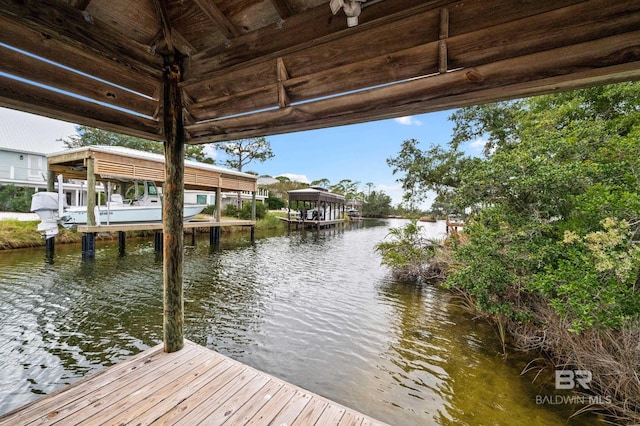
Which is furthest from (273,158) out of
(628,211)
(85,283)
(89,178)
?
(628,211)

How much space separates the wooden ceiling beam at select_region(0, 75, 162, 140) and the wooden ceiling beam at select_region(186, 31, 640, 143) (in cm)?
119

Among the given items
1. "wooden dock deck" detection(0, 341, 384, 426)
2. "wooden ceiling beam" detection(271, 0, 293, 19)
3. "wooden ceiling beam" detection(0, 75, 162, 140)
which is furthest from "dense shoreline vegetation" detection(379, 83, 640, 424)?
"wooden ceiling beam" detection(0, 75, 162, 140)

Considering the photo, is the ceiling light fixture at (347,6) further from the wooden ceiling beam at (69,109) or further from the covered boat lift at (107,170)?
the covered boat lift at (107,170)

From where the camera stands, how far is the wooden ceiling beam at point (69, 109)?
178cm

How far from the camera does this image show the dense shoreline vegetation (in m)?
2.56

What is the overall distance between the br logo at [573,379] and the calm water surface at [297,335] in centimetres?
26

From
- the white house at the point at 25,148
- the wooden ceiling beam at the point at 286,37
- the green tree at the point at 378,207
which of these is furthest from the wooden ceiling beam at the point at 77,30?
the green tree at the point at 378,207

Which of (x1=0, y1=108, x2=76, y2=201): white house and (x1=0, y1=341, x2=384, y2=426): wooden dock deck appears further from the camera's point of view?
(x1=0, y1=108, x2=76, y2=201): white house

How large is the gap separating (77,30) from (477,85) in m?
2.80

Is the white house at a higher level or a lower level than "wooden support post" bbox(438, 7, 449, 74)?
higher

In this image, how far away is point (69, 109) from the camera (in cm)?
207

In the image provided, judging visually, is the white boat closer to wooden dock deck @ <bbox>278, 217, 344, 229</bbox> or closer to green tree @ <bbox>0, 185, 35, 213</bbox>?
green tree @ <bbox>0, 185, 35, 213</bbox>

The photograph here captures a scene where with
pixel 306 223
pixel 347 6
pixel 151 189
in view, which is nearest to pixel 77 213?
pixel 151 189

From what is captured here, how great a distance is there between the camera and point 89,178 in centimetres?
793
